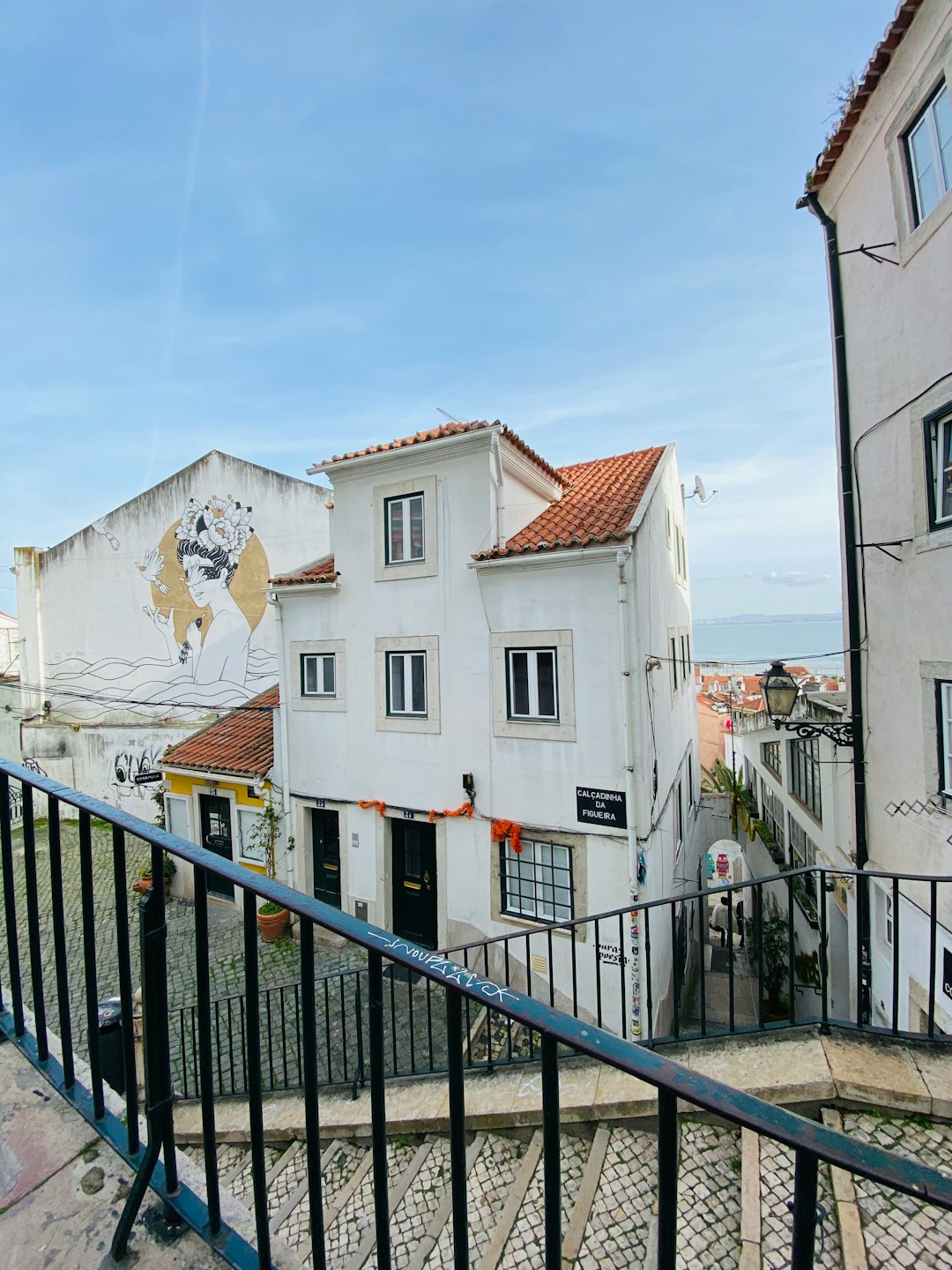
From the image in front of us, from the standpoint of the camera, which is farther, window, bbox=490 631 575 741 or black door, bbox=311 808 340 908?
black door, bbox=311 808 340 908

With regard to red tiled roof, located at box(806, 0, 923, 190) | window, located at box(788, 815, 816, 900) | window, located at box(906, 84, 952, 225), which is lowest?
window, located at box(788, 815, 816, 900)

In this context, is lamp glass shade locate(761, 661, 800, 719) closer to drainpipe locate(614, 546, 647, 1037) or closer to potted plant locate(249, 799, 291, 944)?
drainpipe locate(614, 546, 647, 1037)

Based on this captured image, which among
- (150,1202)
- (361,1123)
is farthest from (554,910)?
(150,1202)

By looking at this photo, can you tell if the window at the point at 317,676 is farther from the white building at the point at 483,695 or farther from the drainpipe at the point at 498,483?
the drainpipe at the point at 498,483

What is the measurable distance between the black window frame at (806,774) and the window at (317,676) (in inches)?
330

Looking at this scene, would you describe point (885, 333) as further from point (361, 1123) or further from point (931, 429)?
point (361, 1123)

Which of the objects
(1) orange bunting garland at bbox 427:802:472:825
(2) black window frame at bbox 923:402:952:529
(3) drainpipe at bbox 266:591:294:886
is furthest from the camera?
(3) drainpipe at bbox 266:591:294:886

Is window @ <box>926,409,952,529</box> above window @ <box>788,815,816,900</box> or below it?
above

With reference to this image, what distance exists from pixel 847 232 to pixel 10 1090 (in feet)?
34.3

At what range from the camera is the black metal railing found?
0.93 metres

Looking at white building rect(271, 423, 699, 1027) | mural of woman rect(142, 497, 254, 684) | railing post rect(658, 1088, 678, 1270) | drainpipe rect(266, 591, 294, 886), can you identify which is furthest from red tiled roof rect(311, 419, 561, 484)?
railing post rect(658, 1088, 678, 1270)

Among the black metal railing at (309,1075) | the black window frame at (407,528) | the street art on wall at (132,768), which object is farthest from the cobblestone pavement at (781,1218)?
the street art on wall at (132,768)

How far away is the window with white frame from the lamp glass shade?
9.36 ft

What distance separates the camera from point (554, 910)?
364 inches
